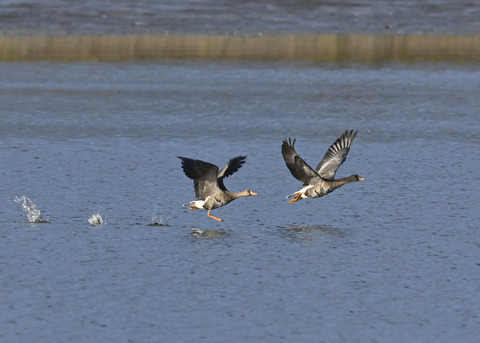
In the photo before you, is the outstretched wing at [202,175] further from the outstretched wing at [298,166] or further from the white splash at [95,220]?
the white splash at [95,220]

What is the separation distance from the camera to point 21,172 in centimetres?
2152

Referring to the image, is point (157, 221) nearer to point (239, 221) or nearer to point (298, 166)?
point (239, 221)

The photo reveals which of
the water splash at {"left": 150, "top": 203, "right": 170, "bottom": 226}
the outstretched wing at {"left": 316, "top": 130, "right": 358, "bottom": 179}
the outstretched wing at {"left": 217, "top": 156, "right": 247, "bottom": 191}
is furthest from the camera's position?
the outstretched wing at {"left": 316, "top": 130, "right": 358, "bottom": 179}

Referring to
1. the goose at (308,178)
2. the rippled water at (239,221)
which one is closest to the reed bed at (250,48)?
the rippled water at (239,221)

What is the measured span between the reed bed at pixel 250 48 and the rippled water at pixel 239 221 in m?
8.15

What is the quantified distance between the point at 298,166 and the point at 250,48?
27.4 metres

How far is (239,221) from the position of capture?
17.9 meters

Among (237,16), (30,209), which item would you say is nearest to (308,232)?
(30,209)

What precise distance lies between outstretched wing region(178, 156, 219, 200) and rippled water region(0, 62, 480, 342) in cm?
69

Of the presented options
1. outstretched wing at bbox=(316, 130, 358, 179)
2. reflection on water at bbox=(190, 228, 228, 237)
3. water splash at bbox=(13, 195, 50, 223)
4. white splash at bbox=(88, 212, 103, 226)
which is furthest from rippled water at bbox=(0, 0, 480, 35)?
reflection on water at bbox=(190, 228, 228, 237)

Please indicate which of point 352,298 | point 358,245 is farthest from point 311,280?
point 358,245

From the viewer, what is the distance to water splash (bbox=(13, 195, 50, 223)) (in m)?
17.6

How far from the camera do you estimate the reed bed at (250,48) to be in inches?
1676

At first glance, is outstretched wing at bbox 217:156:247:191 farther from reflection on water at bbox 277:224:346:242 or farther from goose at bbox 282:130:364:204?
reflection on water at bbox 277:224:346:242
